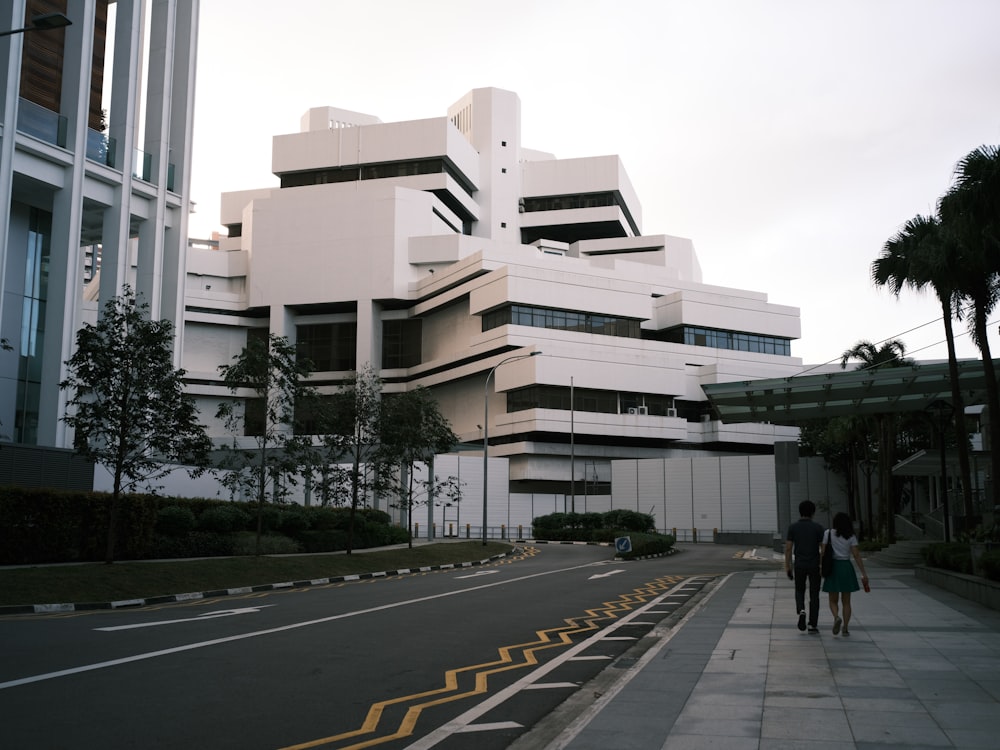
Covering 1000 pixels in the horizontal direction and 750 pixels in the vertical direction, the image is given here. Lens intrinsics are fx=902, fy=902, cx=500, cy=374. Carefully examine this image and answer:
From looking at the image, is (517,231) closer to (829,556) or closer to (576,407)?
(576,407)

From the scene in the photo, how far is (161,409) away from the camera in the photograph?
2225 cm

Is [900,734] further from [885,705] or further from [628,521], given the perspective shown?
[628,521]

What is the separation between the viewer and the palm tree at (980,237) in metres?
19.6

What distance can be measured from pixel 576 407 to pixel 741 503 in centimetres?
1631

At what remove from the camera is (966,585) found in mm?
18938

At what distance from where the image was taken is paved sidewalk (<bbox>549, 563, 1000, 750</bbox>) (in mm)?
6824

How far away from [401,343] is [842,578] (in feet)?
252

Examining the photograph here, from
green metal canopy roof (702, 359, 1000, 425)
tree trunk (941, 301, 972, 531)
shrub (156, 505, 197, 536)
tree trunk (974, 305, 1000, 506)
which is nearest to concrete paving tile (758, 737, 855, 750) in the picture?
tree trunk (974, 305, 1000, 506)

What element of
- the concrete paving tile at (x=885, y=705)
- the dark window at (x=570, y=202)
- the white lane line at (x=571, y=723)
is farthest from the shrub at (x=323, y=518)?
the dark window at (x=570, y=202)

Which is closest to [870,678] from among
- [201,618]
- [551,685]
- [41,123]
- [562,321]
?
[551,685]

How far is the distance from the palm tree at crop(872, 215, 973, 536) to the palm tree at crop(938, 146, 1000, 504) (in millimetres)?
426

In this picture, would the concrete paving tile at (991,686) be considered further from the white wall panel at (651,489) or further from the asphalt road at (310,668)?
the white wall panel at (651,489)

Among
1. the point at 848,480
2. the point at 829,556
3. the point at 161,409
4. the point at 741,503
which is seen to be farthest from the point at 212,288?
the point at 829,556

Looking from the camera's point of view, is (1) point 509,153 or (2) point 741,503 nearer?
(2) point 741,503
